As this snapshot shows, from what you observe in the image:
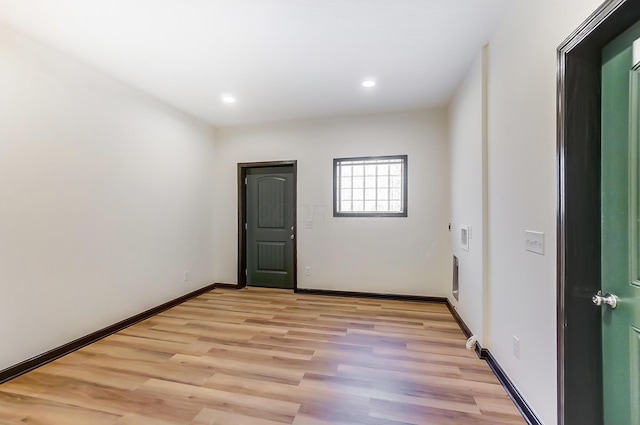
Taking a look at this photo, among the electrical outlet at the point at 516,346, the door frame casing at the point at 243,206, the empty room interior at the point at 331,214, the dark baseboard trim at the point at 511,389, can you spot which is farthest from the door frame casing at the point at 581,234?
the door frame casing at the point at 243,206

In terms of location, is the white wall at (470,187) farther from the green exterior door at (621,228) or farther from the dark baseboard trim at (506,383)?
the green exterior door at (621,228)

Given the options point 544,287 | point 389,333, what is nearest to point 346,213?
point 389,333

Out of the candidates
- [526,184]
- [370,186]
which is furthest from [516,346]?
[370,186]

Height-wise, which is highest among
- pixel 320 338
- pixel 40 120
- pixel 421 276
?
pixel 40 120

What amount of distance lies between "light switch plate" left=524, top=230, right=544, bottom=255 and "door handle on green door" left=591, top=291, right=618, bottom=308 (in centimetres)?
31

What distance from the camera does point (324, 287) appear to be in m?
4.12

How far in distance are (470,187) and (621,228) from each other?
1.53 metres

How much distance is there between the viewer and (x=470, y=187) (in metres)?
2.63

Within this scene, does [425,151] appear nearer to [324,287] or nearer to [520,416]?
[324,287]

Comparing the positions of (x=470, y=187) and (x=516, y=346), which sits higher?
(x=470, y=187)

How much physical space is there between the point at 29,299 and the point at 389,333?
3.24m

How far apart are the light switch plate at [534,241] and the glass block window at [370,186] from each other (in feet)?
7.20

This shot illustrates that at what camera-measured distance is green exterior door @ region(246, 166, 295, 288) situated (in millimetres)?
4365

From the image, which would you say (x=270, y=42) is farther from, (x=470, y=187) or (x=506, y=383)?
(x=506, y=383)
